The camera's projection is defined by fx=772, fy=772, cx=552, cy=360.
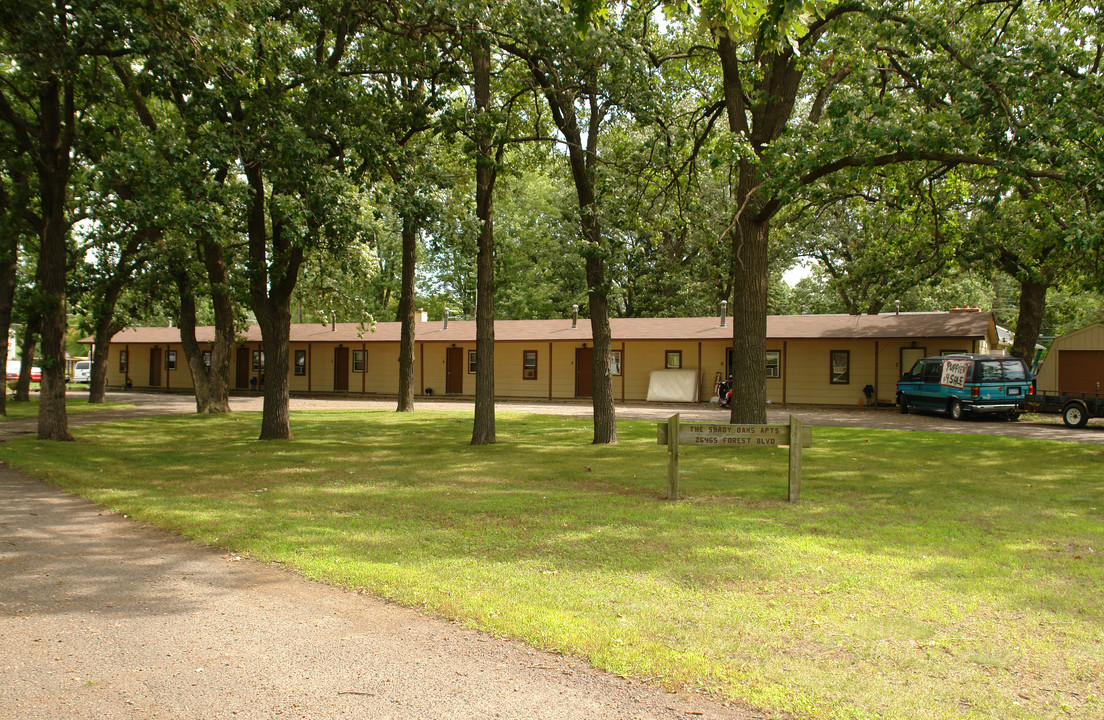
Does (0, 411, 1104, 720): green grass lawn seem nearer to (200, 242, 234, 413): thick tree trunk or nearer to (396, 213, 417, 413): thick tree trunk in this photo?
(200, 242, 234, 413): thick tree trunk

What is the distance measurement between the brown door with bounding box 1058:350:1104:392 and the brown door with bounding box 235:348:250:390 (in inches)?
1431

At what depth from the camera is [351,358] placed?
125 ft

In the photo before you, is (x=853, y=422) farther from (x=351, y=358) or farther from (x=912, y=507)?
(x=351, y=358)

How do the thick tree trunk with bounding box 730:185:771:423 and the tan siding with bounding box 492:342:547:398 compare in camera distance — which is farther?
the tan siding with bounding box 492:342:547:398

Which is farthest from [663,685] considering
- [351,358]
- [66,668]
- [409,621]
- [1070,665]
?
[351,358]

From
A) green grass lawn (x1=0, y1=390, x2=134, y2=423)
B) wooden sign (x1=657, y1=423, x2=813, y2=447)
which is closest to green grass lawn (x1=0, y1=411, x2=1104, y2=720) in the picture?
wooden sign (x1=657, y1=423, x2=813, y2=447)

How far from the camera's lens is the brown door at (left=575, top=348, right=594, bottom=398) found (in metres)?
33.1

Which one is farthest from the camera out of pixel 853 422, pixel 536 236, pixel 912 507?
pixel 536 236

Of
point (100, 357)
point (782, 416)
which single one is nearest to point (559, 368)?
point (782, 416)

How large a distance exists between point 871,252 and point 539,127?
36.3 ft

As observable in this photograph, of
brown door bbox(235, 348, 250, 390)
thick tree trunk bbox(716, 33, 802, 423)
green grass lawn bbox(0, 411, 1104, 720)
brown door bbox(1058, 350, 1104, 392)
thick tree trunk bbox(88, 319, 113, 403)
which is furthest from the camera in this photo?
brown door bbox(235, 348, 250, 390)

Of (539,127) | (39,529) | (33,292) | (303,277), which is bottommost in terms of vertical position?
(39,529)

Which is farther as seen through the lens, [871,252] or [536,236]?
[536,236]

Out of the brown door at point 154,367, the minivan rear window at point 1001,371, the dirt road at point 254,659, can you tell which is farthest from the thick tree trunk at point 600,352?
the brown door at point 154,367
